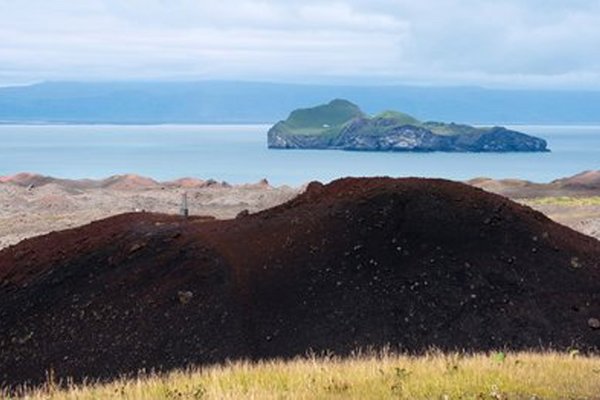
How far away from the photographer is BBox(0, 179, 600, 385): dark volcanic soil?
2192 centimetres

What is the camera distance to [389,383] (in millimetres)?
13000

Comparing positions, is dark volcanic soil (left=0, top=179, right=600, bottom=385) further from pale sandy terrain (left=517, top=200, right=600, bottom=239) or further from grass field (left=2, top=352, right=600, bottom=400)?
pale sandy terrain (left=517, top=200, right=600, bottom=239)

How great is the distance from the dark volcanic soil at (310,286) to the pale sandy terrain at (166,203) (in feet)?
72.6

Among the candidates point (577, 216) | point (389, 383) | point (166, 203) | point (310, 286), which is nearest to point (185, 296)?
point (310, 286)

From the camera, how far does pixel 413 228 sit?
25.4 metres

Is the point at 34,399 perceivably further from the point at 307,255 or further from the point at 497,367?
the point at 307,255

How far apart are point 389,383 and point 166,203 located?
180ft

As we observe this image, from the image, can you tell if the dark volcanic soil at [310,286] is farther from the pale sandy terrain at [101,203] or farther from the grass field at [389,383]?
the pale sandy terrain at [101,203]

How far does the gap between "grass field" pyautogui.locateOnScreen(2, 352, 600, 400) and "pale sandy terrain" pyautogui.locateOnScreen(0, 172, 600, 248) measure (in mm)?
33765

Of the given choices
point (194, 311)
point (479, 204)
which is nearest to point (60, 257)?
point (194, 311)

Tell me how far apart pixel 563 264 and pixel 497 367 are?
36.2 feet

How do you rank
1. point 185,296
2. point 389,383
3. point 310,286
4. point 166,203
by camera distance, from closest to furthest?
point 389,383
point 310,286
point 185,296
point 166,203

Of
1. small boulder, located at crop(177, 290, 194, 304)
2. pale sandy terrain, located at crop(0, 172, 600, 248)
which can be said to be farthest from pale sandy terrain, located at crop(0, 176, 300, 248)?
small boulder, located at crop(177, 290, 194, 304)

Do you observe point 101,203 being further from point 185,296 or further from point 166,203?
point 185,296
